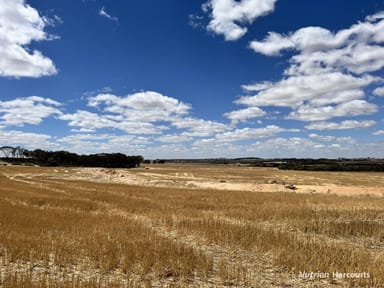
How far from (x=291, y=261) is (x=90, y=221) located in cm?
1056

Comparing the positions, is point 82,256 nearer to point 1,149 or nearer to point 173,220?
point 173,220

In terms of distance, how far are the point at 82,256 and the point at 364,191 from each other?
134 feet

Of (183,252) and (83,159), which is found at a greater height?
(83,159)

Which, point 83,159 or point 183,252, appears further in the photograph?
point 83,159

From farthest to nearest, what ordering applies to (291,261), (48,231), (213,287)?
(48,231) → (291,261) → (213,287)

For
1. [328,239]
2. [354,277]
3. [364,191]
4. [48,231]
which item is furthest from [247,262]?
[364,191]

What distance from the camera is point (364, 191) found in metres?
45.5

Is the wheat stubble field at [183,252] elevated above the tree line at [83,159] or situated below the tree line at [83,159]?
below

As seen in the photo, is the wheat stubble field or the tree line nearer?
the wheat stubble field

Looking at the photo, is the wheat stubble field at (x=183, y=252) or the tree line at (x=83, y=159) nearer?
the wheat stubble field at (x=183, y=252)

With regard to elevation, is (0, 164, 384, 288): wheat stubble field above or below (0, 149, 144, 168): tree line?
below

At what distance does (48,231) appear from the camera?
1566 cm

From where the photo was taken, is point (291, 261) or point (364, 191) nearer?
point (291, 261)

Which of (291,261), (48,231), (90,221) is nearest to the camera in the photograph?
(291,261)
